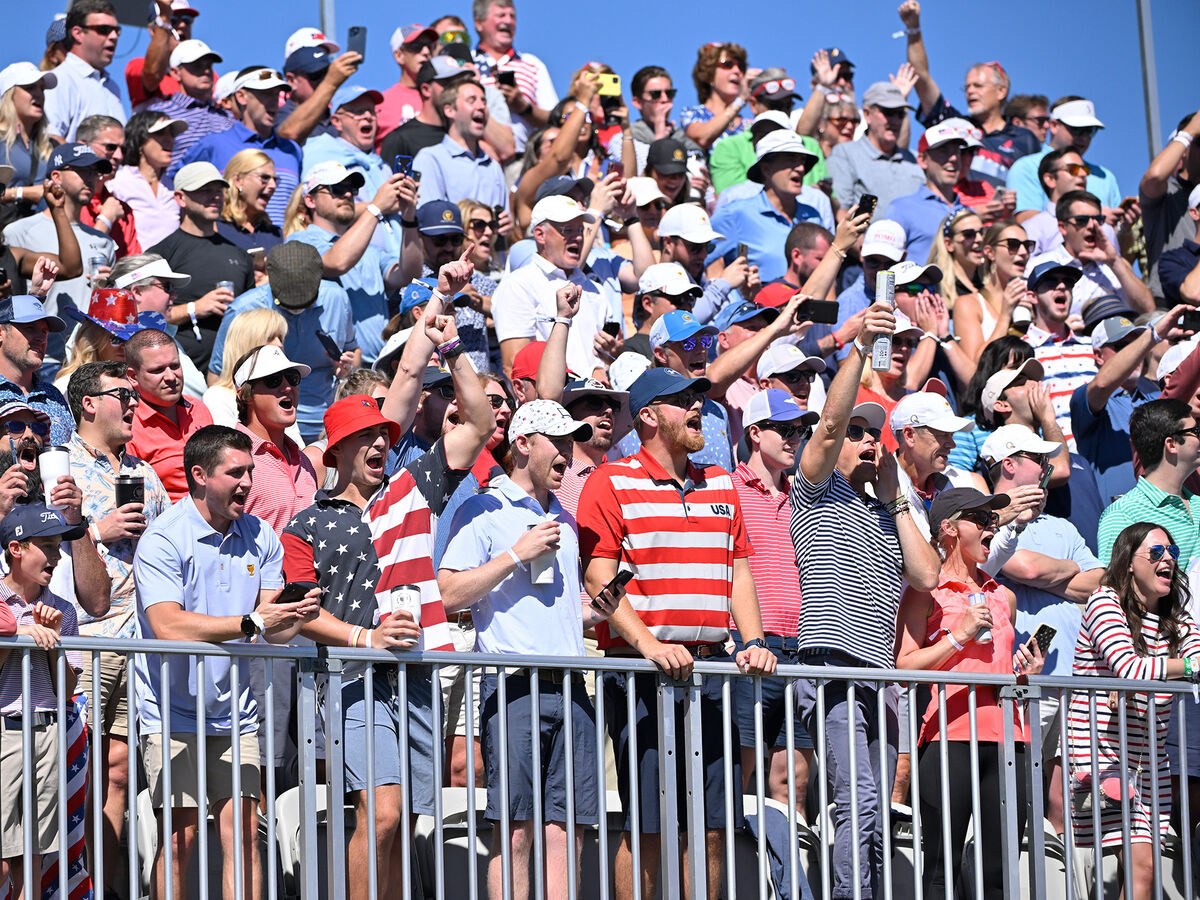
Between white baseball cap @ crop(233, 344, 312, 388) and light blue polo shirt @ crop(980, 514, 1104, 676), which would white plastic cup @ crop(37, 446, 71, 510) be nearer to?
white baseball cap @ crop(233, 344, 312, 388)

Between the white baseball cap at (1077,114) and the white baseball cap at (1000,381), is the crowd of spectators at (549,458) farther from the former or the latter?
the white baseball cap at (1077,114)

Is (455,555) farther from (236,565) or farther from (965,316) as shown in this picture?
(965,316)

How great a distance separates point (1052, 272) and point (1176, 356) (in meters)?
0.99

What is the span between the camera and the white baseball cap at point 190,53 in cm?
1188

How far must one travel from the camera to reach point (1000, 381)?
928 cm

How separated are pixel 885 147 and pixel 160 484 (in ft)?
25.9

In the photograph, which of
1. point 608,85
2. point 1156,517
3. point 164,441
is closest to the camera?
point 164,441

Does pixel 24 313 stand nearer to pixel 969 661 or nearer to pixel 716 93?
pixel 969 661

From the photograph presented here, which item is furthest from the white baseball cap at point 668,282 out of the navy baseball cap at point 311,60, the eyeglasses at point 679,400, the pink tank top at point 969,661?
the navy baseball cap at point 311,60

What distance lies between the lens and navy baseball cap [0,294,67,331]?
7875 mm

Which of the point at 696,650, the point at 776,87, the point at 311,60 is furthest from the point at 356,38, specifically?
the point at 696,650

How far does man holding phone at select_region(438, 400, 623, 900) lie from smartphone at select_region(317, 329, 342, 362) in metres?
2.56

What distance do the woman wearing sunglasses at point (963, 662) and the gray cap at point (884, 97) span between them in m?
Answer: 6.64

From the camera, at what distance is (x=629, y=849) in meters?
6.43
